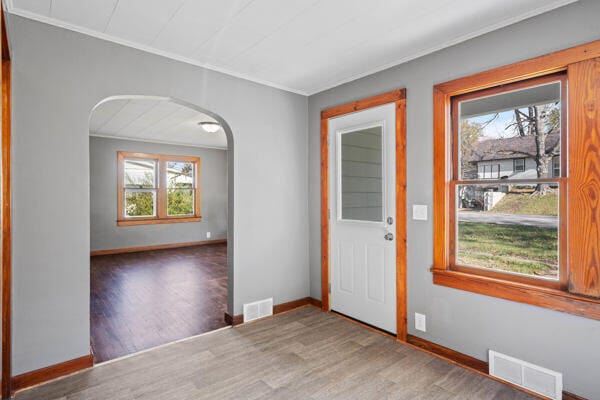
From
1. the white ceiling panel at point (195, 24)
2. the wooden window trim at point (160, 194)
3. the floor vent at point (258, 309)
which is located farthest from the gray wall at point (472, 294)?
the wooden window trim at point (160, 194)

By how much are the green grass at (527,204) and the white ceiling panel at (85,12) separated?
296 cm

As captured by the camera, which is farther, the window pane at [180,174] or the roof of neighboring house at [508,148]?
the window pane at [180,174]

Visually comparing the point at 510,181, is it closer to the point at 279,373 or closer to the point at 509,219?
the point at 509,219

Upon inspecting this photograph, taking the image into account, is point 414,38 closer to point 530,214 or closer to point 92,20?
point 530,214

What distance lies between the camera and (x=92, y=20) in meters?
Result: 2.29

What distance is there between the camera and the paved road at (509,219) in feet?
7.22

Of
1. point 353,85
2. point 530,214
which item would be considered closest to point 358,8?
point 353,85

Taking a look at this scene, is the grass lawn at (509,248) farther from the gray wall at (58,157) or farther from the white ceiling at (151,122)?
the white ceiling at (151,122)

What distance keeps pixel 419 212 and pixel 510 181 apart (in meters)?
0.70

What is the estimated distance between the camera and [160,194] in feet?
24.6

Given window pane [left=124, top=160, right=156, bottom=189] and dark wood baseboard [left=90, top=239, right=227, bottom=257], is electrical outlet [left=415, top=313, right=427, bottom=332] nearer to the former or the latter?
dark wood baseboard [left=90, top=239, right=227, bottom=257]

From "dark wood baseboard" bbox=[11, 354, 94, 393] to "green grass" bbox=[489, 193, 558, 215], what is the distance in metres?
3.25

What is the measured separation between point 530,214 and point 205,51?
2.79 metres

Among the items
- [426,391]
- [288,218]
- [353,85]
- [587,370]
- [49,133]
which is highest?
[353,85]
